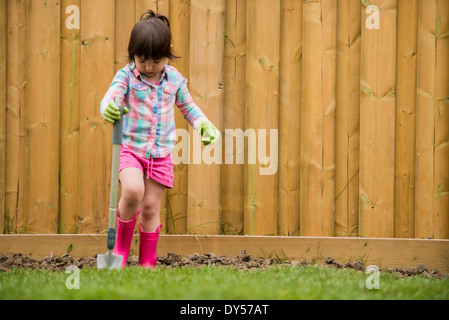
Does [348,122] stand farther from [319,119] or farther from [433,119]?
[433,119]

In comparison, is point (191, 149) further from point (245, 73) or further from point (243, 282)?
point (243, 282)

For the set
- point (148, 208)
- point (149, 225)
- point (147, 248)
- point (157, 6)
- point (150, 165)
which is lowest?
point (147, 248)

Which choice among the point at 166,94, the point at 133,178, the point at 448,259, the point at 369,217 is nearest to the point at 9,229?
the point at 133,178

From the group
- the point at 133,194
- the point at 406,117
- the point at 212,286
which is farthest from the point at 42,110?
the point at 406,117

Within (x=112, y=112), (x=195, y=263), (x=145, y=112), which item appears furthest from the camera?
(x=195, y=263)

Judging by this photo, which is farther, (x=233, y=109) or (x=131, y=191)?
(x=233, y=109)

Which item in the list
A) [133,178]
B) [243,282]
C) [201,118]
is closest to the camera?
[243,282]

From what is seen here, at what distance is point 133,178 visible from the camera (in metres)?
Answer: 3.08

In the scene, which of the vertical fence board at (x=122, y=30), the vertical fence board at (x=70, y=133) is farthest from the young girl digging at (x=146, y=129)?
the vertical fence board at (x=70, y=133)

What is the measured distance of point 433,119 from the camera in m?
3.70

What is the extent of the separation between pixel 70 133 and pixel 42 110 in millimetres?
245

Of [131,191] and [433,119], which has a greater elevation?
[433,119]

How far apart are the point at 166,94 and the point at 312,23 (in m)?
1.21

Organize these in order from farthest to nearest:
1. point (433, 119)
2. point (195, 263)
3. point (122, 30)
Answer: point (122, 30), point (433, 119), point (195, 263)
